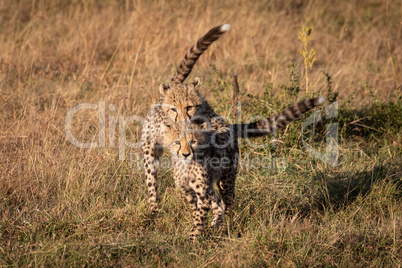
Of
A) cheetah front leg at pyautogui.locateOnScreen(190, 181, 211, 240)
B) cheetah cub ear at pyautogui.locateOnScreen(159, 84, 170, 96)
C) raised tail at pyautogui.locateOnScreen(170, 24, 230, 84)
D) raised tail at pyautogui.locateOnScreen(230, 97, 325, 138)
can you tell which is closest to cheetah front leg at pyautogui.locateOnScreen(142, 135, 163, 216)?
cheetah front leg at pyautogui.locateOnScreen(190, 181, 211, 240)

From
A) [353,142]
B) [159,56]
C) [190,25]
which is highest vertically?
[190,25]

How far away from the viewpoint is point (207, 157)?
→ 358 centimetres

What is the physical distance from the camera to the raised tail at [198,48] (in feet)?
13.5

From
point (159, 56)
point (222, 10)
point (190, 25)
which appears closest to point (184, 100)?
point (159, 56)

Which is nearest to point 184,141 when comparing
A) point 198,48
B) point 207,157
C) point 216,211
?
point 207,157

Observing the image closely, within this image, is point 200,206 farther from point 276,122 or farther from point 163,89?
point 163,89

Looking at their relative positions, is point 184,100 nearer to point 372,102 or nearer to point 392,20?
point 372,102

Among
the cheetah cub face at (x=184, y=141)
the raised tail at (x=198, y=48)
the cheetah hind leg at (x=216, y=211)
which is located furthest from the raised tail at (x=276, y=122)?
the raised tail at (x=198, y=48)

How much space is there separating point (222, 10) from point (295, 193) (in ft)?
14.4

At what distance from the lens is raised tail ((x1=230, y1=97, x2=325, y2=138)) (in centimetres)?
357

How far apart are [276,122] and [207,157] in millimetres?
584

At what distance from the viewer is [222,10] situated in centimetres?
779

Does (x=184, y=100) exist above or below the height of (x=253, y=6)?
below

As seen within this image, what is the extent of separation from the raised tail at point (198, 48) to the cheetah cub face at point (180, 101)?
0.14 meters
